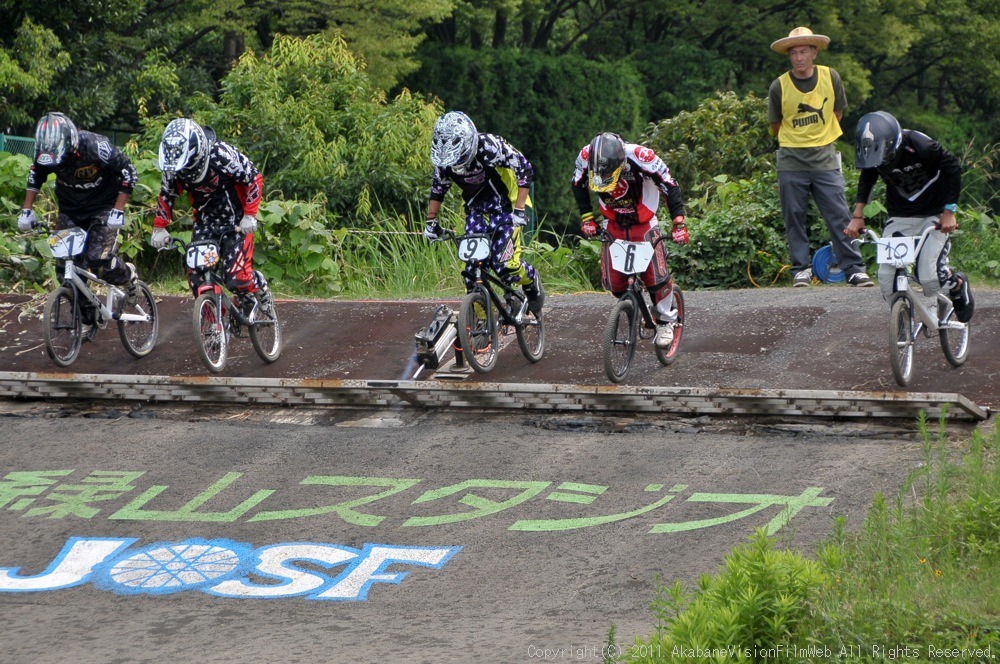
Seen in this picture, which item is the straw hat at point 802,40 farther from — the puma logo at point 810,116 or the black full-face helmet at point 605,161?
the black full-face helmet at point 605,161

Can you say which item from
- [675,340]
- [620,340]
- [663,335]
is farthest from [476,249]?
[675,340]

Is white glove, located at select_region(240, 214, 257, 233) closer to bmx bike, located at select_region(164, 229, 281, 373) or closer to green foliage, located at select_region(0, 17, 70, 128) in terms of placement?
bmx bike, located at select_region(164, 229, 281, 373)

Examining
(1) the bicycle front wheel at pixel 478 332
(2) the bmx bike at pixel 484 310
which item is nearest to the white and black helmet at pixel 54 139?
(2) the bmx bike at pixel 484 310

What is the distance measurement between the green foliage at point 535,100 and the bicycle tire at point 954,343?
74.1ft

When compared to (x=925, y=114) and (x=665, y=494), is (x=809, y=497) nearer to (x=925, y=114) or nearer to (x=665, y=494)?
(x=665, y=494)

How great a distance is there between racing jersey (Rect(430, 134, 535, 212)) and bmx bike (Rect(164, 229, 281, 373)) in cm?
177

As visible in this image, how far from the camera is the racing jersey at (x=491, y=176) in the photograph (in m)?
9.08

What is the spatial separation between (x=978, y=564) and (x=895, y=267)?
142 inches

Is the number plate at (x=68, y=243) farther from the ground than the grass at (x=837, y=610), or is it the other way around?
the number plate at (x=68, y=243)

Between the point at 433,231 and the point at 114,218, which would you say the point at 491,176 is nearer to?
the point at 433,231

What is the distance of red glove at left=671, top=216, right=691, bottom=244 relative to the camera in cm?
878

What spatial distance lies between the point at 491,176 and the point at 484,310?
97 cm

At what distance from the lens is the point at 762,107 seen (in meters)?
18.5

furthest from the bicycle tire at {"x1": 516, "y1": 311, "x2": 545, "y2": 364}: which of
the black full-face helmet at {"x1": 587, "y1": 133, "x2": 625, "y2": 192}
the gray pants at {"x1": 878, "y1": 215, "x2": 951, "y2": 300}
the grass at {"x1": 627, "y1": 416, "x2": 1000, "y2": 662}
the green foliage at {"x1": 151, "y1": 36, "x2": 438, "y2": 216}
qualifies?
the green foliage at {"x1": 151, "y1": 36, "x2": 438, "y2": 216}
